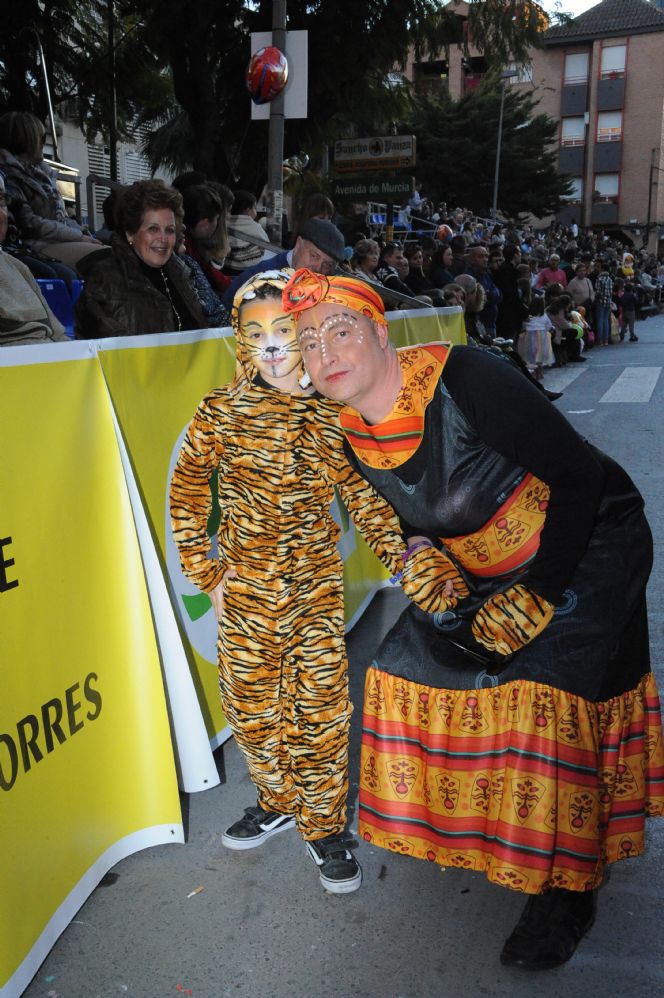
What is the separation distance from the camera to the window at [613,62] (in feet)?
220

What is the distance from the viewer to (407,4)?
41.7ft

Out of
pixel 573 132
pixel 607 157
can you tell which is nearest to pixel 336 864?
pixel 607 157

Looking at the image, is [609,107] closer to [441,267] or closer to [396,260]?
[441,267]

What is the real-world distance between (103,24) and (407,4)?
558 centimetres

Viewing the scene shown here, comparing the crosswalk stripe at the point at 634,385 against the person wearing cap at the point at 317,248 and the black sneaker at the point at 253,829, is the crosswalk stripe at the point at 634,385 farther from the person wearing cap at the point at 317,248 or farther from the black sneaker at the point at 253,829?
the black sneaker at the point at 253,829

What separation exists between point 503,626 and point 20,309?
93.0 inches

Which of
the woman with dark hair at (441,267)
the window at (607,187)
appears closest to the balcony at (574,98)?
the window at (607,187)

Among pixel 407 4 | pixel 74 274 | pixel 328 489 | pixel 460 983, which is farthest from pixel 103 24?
pixel 460 983

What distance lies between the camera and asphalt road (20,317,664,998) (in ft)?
7.52

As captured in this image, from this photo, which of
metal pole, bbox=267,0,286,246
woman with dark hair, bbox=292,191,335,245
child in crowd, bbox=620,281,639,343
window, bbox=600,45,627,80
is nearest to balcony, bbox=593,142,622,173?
window, bbox=600,45,627,80

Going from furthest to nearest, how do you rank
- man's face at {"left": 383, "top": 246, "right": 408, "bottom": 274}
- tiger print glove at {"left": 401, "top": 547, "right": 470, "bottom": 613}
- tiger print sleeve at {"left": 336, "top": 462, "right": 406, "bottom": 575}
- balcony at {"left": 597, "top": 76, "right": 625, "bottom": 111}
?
1. balcony at {"left": 597, "top": 76, "right": 625, "bottom": 111}
2. man's face at {"left": 383, "top": 246, "right": 408, "bottom": 274}
3. tiger print sleeve at {"left": 336, "top": 462, "right": 406, "bottom": 575}
4. tiger print glove at {"left": 401, "top": 547, "right": 470, "bottom": 613}

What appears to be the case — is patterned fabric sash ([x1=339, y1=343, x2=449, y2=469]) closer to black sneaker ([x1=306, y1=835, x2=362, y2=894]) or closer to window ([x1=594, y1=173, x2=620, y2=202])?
black sneaker ([x1=306, y1=835, x2=362, y2=894])

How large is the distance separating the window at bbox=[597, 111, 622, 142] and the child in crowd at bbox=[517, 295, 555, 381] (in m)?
61.7

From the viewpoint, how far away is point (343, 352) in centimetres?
217
